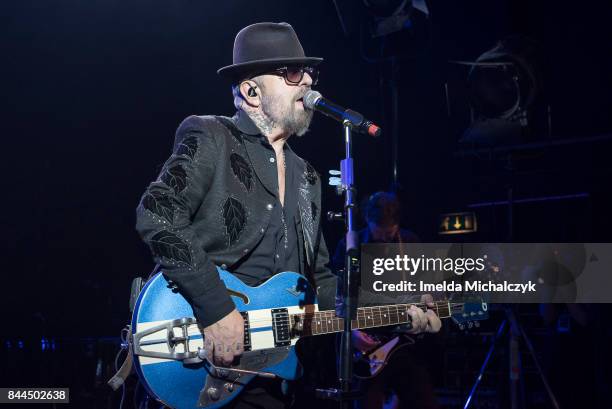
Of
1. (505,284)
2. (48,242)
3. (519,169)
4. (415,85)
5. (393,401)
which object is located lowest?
(393,401)

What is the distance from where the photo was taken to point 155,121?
7.00 meters

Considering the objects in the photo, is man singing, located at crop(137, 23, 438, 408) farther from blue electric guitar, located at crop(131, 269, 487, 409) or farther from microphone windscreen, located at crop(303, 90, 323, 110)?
microphone windscreen, located at crop(303, 90, 323, 110)

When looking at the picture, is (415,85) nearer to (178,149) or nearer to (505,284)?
(505,284)

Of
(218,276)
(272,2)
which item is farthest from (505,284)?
(218,276)

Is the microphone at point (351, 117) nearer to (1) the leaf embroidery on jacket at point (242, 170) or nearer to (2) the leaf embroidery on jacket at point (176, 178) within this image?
(1) the leaf embroidery on jacket at point (242, 170)

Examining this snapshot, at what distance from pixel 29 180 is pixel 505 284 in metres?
5.29

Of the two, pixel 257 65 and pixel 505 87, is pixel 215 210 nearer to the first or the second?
pixel 257 65

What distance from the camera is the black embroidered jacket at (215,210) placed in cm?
241

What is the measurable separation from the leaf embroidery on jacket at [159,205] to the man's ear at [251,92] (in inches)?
33.0

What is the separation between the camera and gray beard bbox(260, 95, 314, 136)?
301 cm

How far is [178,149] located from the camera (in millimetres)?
2654

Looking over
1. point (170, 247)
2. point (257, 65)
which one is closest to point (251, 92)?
point (257, 65)

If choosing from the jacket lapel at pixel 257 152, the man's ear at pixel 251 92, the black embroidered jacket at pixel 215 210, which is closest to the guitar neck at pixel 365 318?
the black embroidered jacket at pixel 215 210

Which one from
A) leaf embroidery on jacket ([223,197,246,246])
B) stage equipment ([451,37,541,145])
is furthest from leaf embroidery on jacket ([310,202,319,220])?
stage equipment ([451,37,541,145])
